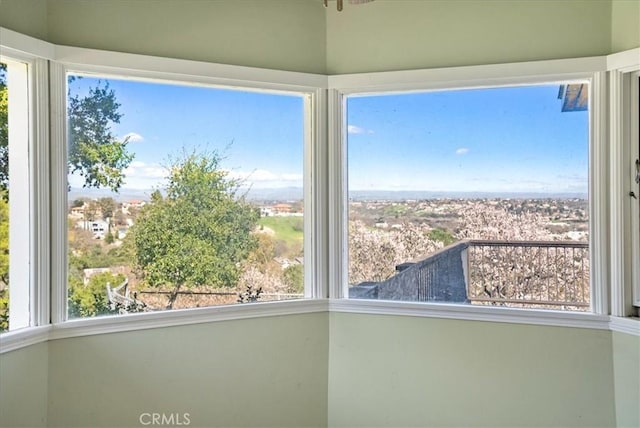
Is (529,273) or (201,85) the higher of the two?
(201,85)

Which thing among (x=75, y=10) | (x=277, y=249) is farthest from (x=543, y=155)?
(x=75, y=10)

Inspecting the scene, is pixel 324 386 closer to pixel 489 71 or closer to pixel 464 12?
pixel 489 71

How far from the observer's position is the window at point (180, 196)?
94.0 inches

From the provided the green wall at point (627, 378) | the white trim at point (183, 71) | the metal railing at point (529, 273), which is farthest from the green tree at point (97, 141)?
the green wall at point (627, 378)

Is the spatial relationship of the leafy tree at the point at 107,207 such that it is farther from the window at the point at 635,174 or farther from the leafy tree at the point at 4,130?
the window at the point at 635,174

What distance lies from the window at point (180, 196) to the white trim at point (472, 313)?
0.35 metres

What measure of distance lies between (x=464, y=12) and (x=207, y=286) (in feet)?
6.63

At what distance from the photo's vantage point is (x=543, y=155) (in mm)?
2533

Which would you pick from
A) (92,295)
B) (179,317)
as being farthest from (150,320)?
(92,295)

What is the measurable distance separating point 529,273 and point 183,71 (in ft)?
6.88

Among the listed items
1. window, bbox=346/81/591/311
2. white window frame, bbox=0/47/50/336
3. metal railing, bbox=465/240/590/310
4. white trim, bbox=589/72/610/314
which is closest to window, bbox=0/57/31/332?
white window frame, bbox=0/47/50/336

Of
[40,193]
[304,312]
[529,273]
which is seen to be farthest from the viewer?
[304,312]

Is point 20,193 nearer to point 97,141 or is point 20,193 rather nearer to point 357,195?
point 97,141

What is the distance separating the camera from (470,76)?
8.41 ft
